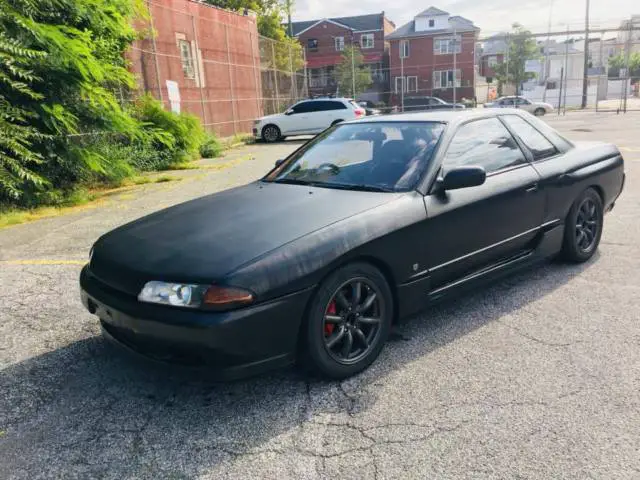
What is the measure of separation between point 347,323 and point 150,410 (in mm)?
1144

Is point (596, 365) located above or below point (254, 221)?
below

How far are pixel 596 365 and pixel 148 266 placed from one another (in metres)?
2.58

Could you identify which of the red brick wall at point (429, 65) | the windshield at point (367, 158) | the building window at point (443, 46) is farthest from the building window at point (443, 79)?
the windshield at point (367, 158)

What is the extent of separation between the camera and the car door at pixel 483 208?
345cm

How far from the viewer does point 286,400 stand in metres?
2.85

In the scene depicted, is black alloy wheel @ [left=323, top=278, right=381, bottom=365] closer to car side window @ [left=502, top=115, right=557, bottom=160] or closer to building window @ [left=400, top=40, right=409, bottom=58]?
car side window @ [left=502, top=115, right=557, bottom=160]

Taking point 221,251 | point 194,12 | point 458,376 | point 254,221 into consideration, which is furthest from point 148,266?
point 194,12

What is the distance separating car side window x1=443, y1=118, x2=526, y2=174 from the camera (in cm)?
376

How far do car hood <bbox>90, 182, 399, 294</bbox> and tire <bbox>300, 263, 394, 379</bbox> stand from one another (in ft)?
1.13

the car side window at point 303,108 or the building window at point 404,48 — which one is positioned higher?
the building window at point 404,48

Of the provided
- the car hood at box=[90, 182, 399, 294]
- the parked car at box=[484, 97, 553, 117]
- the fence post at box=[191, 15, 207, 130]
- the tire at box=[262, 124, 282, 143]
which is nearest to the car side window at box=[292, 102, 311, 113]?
the tire at box=[262, 124, 282, 143]

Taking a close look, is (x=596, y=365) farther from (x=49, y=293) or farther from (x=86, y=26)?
(x=86, y=26)

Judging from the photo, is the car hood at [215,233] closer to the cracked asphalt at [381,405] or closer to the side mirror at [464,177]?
the side mirror at [464,177]

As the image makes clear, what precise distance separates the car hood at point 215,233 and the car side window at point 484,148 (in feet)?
2.41
